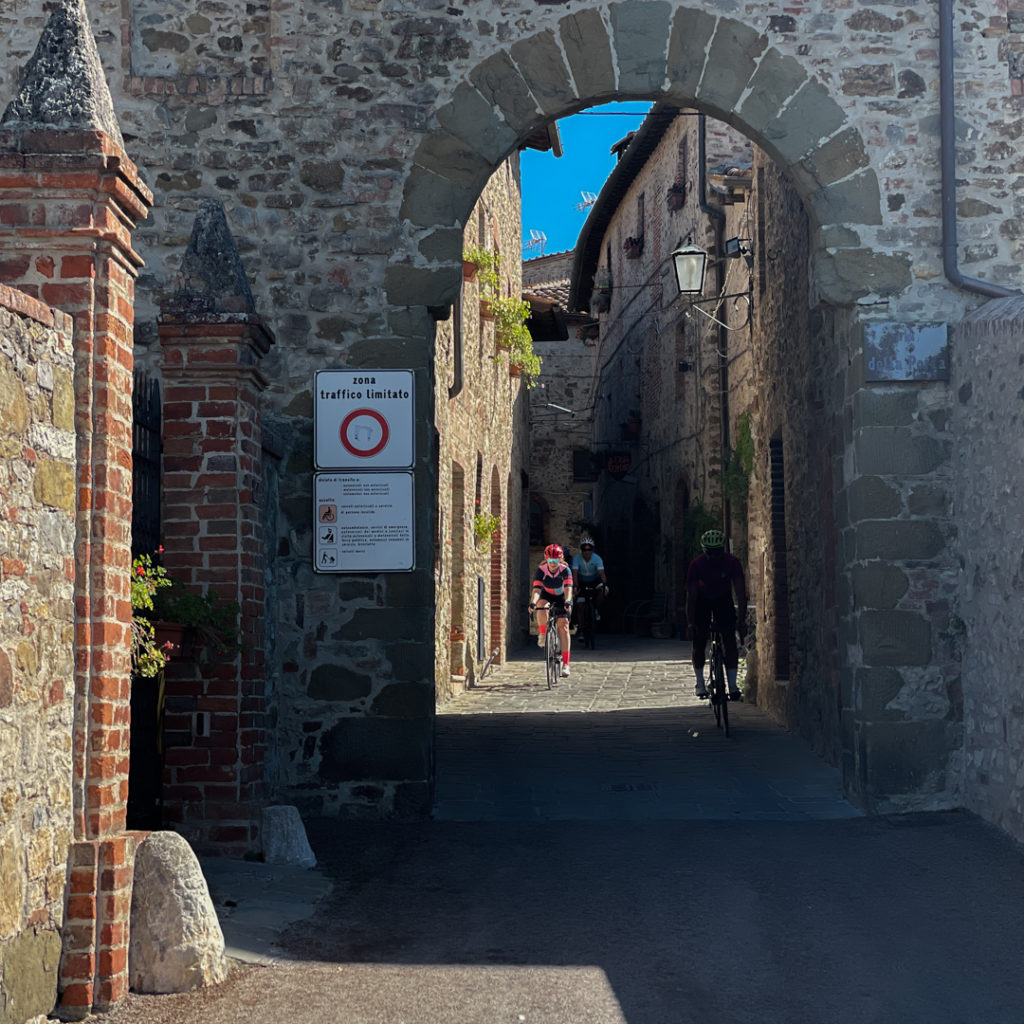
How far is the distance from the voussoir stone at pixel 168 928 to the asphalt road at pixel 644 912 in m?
0.08

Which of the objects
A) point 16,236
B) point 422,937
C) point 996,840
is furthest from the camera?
point 996,840

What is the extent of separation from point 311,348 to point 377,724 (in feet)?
7.28

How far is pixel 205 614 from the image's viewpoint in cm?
602

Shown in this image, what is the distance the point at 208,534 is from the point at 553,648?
8.56 meters

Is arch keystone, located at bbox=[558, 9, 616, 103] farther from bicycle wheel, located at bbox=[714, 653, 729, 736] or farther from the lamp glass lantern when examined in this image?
the lamp glass lantern

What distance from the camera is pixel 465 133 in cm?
792

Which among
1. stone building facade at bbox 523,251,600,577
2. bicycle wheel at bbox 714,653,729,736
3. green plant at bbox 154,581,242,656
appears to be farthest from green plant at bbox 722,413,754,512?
stone building facade at bbox 523,251,600,577

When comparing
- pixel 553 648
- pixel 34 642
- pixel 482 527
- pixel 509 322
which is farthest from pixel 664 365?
pixel 34 642

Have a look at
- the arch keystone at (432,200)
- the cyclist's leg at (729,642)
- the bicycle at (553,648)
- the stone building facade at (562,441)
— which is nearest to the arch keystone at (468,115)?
the arch keystone at (432,200)

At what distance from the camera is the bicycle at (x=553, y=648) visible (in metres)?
14.5

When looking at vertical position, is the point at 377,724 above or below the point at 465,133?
below

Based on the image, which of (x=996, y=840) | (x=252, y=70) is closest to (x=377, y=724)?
(x=996, y=840)

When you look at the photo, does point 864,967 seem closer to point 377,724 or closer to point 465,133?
point 377,724

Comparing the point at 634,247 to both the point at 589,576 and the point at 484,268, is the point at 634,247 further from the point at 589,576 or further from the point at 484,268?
the point at 484,268
